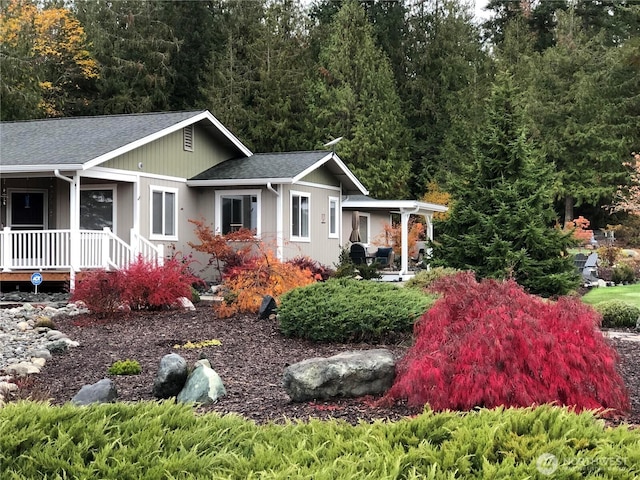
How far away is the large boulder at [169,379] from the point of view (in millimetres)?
6219

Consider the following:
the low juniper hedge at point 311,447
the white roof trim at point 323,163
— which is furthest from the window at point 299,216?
the low juniper hedge at point 311,447

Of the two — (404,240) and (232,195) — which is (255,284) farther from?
(404,240)

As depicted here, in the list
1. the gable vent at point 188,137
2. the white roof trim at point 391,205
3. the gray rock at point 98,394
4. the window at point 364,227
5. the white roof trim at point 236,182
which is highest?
the gable vent at point 188,137

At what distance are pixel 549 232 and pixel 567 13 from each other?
3141 cm

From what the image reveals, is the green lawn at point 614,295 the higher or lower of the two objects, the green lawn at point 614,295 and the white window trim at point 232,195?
the lower

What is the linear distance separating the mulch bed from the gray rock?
1.10 ft

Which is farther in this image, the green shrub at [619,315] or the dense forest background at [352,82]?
the dense forest background at [352,82]

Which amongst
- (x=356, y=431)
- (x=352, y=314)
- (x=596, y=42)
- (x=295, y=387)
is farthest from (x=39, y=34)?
(x=356, y=431)

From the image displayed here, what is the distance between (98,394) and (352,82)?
3231 centimetres

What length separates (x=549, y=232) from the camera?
14.5m

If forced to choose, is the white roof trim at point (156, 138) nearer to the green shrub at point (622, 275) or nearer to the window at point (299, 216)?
the window at point (299, 216)

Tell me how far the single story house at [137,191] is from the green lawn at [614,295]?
7181mm

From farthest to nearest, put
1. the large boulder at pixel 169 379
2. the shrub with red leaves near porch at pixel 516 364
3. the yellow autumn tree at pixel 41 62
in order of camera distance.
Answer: the yellow autumn tree at pixel 41 62 < the large boulder at pixel 169 379 < the shrub with red leaves near porch at pixel 516 364

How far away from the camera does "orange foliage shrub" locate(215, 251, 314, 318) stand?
1158 cm
